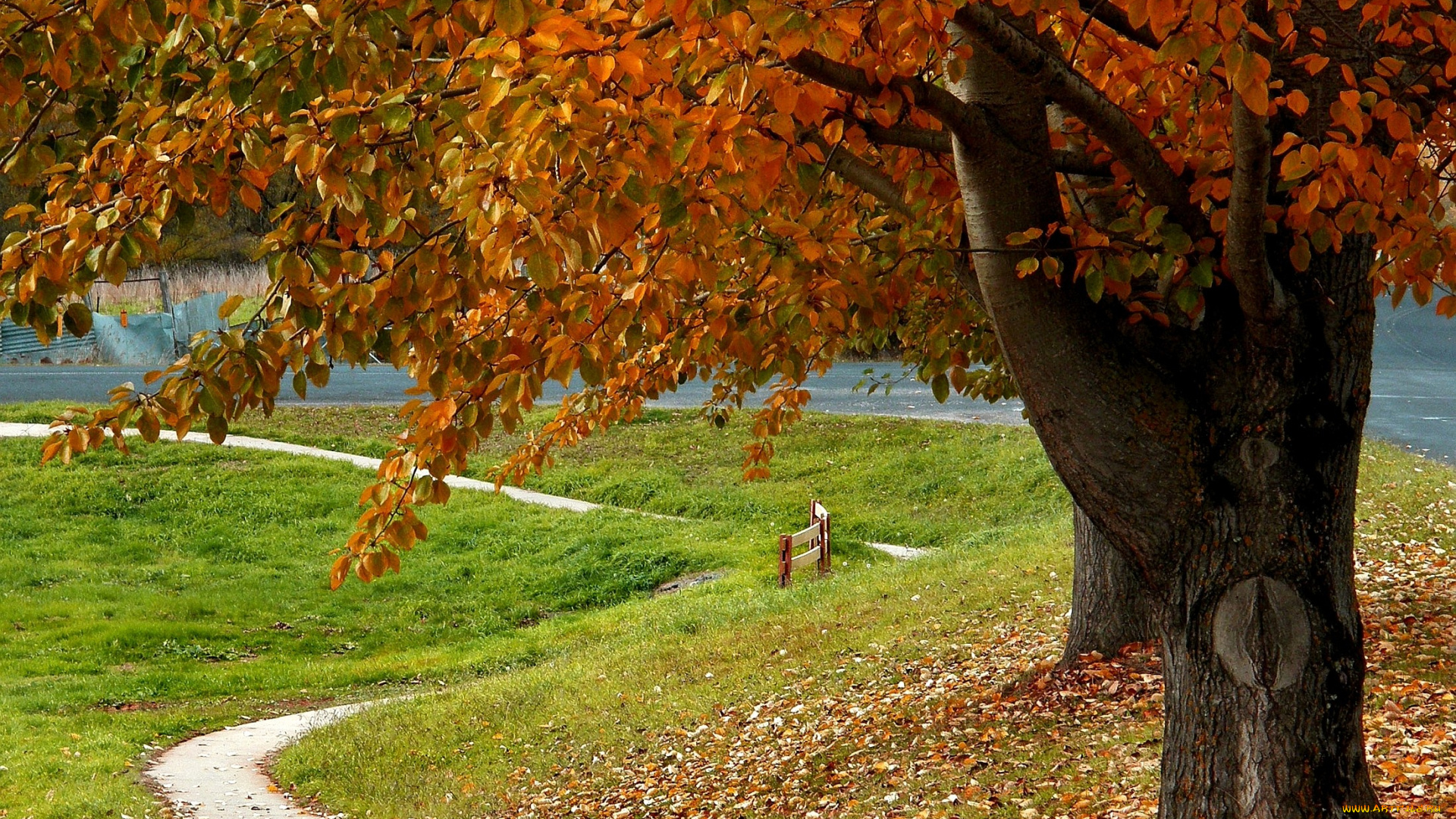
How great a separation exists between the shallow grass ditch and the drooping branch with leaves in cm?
604

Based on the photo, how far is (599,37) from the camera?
245cm

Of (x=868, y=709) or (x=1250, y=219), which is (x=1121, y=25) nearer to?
(x=1250, y=219)

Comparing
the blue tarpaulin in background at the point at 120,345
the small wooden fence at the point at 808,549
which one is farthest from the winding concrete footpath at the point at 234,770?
the blue tarpaulin in background at the point at 120,345

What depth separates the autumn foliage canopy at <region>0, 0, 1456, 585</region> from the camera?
97.7 inches

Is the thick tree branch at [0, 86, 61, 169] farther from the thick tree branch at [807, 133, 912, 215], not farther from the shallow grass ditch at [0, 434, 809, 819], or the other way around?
the shallow grass ditch at [0, 434, 809, 819]

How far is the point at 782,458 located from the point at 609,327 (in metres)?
16.7

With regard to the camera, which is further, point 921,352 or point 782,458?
point 782,458

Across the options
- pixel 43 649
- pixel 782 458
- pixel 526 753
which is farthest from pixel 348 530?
pixel 526 753

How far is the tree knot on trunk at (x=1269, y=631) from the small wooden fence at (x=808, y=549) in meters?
9.01

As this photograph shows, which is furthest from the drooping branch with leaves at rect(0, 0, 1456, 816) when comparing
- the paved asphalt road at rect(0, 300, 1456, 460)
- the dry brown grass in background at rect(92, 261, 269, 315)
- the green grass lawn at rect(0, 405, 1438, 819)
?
the dry brown grass in background at rect(92, 261, 269, 315)

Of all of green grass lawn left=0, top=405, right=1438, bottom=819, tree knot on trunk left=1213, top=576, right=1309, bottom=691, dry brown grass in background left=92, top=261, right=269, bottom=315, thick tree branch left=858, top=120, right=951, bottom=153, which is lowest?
green grass lawn left=0, top=405, right=1438, bottom=819

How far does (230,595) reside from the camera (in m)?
14.9

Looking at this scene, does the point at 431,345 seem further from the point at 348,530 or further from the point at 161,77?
the point at 348,530

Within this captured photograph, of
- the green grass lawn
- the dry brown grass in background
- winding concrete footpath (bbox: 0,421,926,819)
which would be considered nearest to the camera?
the green grass lawn
